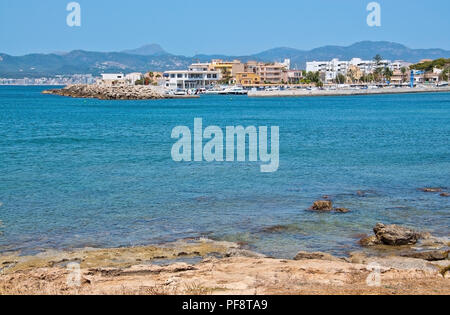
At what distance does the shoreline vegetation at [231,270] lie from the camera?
971 centimetres

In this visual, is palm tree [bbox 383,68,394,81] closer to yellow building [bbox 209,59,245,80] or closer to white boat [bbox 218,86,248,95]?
yellow building [bbox 209,59,245,80]

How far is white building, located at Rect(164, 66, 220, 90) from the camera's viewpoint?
157 m

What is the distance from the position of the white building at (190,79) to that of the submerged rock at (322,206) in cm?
13708

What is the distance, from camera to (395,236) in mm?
14414

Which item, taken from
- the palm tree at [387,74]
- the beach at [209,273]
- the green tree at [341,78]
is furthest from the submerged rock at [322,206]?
the green tree at [341,78]

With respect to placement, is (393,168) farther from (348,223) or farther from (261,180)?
(348,223)

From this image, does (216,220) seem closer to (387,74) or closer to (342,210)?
(342,210)

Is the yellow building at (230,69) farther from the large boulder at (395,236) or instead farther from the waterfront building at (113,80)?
the large boulder at (395,236)

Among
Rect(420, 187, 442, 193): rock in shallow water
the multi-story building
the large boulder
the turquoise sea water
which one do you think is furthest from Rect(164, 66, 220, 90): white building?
the large boulder

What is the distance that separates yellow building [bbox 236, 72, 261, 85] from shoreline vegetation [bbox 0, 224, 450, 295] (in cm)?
15410

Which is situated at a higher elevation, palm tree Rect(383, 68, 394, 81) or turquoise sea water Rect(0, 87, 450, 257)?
palm tree Rect(383, 68, 394, 81)

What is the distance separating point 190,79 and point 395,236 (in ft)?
488

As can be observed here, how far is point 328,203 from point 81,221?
7574 millimetres

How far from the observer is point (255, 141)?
40.6 metres
